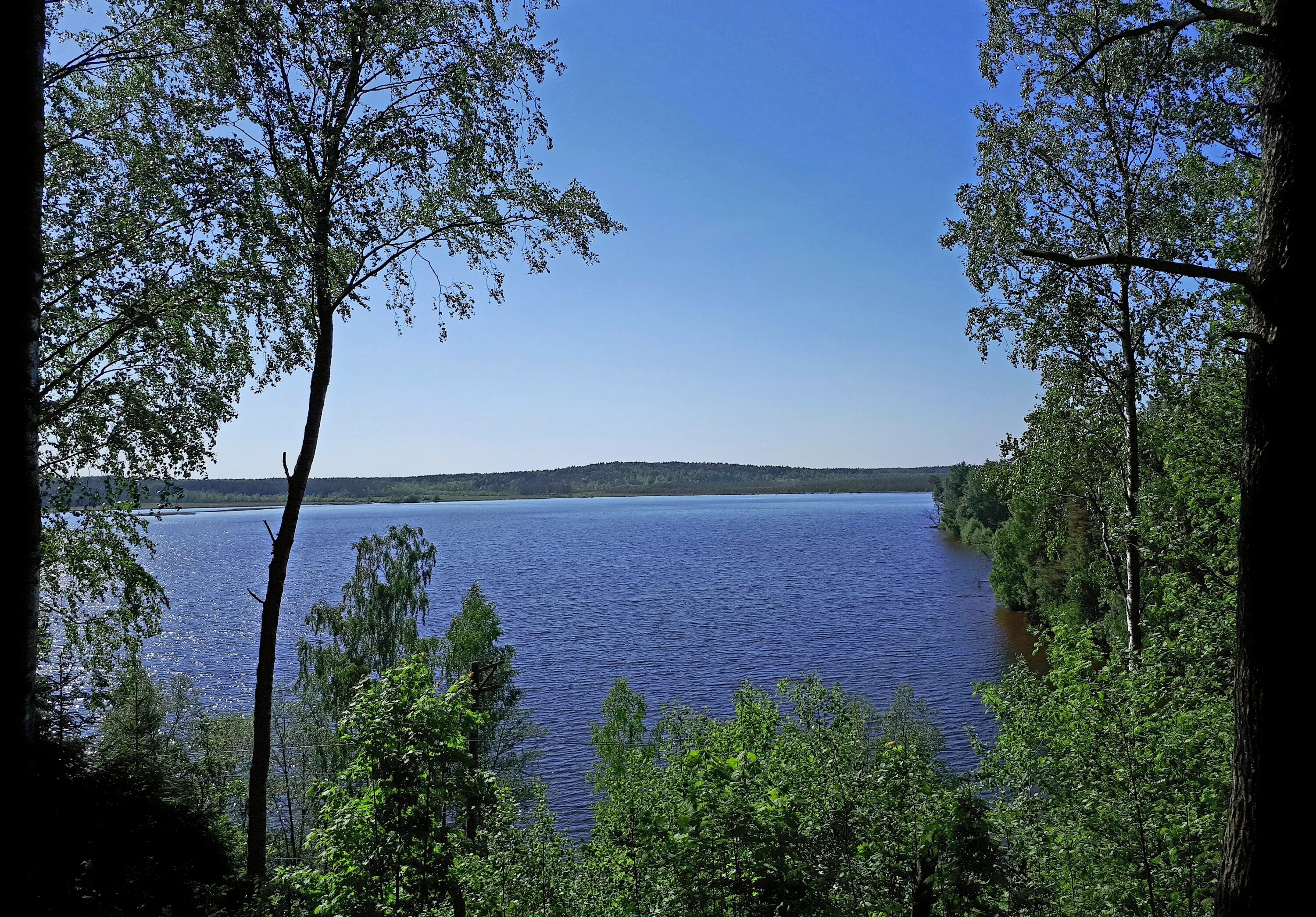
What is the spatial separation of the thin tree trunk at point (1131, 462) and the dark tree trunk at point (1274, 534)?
10927mm

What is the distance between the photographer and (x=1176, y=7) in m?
13.0

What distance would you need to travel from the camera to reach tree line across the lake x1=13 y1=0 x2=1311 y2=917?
144 inches

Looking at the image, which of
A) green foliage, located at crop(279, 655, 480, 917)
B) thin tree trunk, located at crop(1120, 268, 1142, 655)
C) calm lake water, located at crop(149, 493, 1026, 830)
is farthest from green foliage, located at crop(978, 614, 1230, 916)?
calm lake water, located at crop(149, 493, 1026, 830)

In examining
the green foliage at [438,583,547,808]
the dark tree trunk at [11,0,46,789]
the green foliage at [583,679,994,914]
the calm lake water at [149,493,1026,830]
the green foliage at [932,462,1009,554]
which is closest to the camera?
the dark tree trunk at [11,0,46,789]

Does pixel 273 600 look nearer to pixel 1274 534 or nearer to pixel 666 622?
pixel 1274 534

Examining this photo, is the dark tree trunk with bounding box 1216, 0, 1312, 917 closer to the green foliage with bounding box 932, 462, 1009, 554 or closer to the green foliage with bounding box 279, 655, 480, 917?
the green foliage with bounding box 279, 655, 480, 917

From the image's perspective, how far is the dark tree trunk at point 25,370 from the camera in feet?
9.93

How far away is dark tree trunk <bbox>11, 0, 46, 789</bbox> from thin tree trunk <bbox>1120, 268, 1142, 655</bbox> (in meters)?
14.7

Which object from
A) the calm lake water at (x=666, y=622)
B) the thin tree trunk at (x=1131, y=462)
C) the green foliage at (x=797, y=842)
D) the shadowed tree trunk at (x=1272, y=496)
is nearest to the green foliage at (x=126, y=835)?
the green foliage at (x=797, y=842)

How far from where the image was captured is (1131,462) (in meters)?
14.3

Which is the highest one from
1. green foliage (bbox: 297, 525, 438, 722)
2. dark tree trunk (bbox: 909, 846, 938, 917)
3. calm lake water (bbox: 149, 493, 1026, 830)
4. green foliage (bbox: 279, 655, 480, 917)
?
green foliage (bbox: 279, 655, 480, 917)

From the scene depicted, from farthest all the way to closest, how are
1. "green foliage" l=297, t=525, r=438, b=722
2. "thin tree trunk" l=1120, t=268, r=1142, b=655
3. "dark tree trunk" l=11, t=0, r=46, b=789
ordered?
"green foliage" l=297, t=525, r=438, b=722 < "thin tree trunk" l=1120, t=268, r=1142, b=655 < "dark tree trunk" l=11, t=0, r=46, b=789

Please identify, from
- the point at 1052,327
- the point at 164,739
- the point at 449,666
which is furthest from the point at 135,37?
the point at 449,666

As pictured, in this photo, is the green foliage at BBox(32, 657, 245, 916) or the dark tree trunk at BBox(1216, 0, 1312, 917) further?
the green foliage at BBox(32, 657, 245, 916)
